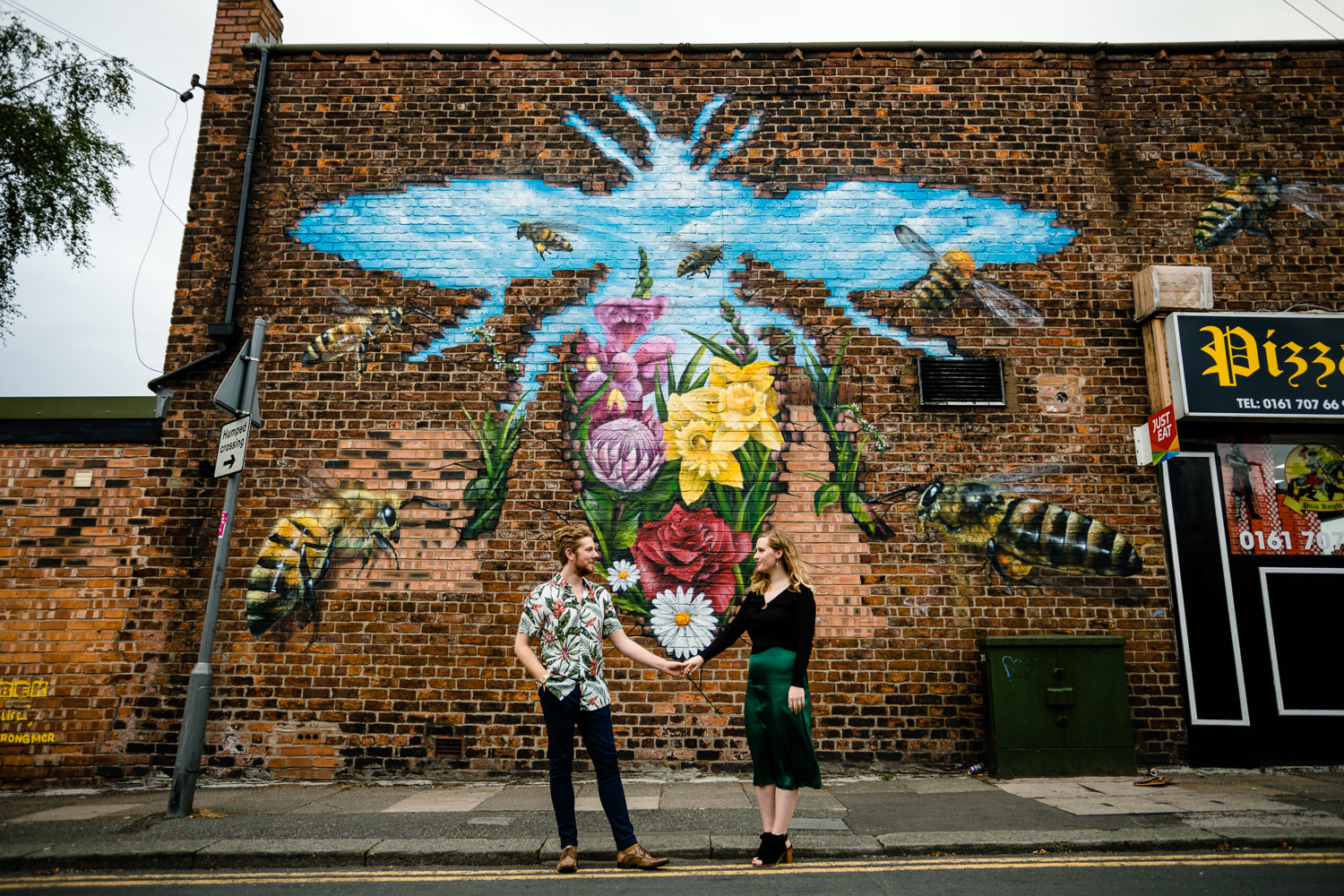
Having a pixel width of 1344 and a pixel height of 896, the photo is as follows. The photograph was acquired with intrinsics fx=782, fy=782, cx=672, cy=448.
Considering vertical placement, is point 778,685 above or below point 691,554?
below

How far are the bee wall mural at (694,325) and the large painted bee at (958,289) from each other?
2 centimetres

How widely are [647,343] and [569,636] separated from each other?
12.2 feet

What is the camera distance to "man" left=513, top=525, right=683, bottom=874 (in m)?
4.22

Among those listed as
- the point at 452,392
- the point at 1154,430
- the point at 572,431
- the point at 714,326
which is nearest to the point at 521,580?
the point at 572,431

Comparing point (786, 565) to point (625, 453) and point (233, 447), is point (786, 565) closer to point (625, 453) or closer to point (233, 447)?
point (625, 453)

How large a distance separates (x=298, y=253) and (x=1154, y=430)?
322 inches

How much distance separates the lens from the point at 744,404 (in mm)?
7289

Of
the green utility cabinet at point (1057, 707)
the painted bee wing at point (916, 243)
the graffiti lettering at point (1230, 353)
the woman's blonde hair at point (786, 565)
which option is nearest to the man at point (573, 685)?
the woman's blonde hair at point (786, 565)

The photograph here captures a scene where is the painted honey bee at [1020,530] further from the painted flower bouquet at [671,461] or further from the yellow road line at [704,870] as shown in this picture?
the yellow road line at [704,870]

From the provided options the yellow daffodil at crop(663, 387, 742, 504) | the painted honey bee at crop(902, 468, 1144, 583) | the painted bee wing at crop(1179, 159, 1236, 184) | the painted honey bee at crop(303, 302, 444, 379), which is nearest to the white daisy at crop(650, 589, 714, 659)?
the yellow daffodil at crop(663, 387, 742, 504)

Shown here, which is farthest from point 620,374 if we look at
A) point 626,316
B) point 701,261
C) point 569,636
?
point 569,636

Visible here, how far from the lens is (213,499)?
7.21m

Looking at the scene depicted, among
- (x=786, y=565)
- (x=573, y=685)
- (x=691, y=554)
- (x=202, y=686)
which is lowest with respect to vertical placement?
(x=202, y=686)

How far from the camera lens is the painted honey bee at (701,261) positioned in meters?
7.58
